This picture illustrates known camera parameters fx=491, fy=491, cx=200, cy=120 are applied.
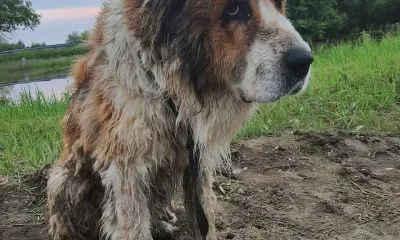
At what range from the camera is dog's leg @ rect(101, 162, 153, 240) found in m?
2.62

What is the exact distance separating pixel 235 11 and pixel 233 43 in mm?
148

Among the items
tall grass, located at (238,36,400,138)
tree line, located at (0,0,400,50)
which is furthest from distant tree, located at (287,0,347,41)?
tall grass, located at (238,36,400,138)

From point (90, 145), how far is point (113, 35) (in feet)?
2.07

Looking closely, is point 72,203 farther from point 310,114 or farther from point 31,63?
point 31,63

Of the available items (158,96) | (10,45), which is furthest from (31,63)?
(158,96)

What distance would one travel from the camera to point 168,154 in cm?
264

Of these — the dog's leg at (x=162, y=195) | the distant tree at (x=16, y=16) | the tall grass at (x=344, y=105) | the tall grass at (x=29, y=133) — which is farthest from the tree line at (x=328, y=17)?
the dog's leg at (x=162, y=195)

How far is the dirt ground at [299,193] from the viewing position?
3.30 metres

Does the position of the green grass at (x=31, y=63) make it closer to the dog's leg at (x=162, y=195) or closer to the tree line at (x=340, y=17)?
the tree line at (x=340, y=17)


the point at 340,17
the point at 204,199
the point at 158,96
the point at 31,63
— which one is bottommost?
the point at 340,17

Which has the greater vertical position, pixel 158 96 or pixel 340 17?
pixel 158 96

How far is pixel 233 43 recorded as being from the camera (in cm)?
232

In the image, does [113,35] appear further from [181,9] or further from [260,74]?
[260,74]

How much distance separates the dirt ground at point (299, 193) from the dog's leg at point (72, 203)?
419 mm
